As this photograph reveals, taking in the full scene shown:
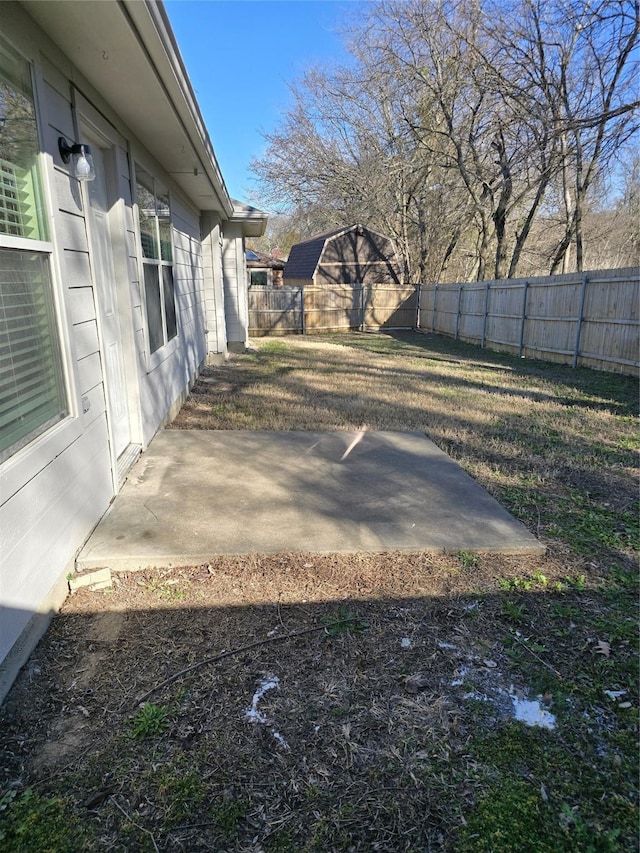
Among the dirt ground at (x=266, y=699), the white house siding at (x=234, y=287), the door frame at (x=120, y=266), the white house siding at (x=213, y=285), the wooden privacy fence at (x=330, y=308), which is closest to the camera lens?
the dirt ground at (x=266, y=699)

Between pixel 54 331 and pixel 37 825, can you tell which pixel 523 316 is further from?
pixel 37 825

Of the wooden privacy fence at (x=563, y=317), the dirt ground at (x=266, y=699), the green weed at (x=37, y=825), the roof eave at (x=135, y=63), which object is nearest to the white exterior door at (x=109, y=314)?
the roof eave at (x=135, y=63)

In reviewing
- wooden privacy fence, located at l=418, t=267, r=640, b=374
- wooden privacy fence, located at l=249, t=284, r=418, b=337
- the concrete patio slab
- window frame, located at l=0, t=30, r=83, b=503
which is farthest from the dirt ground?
wooden privacy fence, located at l=249, t=284, r=418, b=337

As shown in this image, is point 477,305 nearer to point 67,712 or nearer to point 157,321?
point 157,321

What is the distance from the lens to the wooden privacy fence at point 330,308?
19.1 meters

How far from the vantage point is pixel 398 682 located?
2.11 m

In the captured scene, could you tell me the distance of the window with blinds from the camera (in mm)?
2107

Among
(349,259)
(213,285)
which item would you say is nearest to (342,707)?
(213,285)

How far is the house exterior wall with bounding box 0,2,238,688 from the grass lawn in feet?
0.97

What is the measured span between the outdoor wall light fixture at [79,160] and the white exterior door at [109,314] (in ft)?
1.97

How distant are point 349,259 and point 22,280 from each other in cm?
2359

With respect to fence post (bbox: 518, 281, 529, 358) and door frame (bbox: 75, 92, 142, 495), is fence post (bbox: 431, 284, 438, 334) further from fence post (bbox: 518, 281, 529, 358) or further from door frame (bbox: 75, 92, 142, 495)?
door frame (bbox: 75, 92, 142, 495)

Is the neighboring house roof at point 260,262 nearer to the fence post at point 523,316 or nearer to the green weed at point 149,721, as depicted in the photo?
the fence post at point 523,316

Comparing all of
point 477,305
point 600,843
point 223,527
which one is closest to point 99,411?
point 223,527
